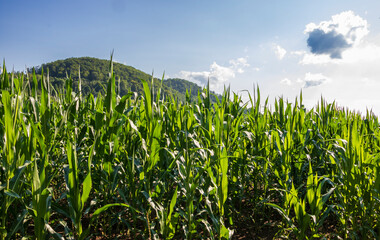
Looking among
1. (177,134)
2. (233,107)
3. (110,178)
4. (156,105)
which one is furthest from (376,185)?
(110,178)

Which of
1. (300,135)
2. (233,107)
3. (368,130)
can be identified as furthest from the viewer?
(368,130)

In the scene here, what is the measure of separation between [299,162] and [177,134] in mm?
1290

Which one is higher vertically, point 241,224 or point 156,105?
point 156,105

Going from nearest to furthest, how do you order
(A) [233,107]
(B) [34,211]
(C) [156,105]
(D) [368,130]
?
1. (B) [34,211]
2. (C) [156,105]
3. (A) [233,107]
4. (D) [368,130]

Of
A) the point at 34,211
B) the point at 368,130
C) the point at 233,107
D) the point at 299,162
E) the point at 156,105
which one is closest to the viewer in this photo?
the point at 34,211

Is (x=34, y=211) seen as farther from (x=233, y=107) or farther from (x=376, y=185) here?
(x=376, y=185)

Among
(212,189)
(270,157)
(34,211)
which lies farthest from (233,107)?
(34,211)

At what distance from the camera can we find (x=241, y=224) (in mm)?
2420

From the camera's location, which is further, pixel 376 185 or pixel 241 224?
pixel 241 224

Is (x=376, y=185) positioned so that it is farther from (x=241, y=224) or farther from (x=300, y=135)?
(x=241, y=224)

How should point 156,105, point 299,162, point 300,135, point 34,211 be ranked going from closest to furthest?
point 34,211 → point 156,105 → point 299,162 → point 300,135

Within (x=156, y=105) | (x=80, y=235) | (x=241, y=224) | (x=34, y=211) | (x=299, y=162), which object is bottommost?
(x=241, y=224)

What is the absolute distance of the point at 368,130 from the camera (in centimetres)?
322

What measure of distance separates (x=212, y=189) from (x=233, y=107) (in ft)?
4.34
